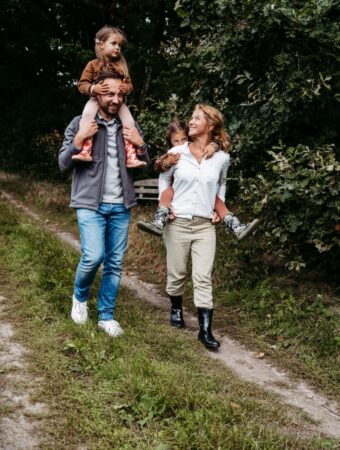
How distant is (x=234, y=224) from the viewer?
4586 mm

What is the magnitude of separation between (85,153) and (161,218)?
97cm

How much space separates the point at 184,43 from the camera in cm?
707

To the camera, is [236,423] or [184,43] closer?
[236,423]

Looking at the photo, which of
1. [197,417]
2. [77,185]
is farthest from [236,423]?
[77,185]

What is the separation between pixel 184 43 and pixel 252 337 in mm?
4286

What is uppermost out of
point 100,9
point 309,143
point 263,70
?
point 100,9

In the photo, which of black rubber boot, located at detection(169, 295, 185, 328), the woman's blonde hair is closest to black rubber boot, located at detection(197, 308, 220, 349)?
black rubber boot, located at detection(169, 295, 185, 328)

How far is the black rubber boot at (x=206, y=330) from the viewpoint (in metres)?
4.56

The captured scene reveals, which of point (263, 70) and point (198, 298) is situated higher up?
point (263, 70)

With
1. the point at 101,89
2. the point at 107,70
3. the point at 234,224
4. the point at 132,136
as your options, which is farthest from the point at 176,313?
the point at 107,70

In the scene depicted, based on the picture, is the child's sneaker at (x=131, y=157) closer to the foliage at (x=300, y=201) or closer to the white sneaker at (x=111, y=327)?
the foliage at (x=300, y=201)

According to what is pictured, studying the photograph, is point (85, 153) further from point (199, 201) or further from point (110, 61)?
point (199, 201)

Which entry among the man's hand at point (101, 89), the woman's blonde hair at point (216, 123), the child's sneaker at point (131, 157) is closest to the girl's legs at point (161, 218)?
the child's sneaker at point (131, 157)

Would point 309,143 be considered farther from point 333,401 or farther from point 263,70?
point 333,401
